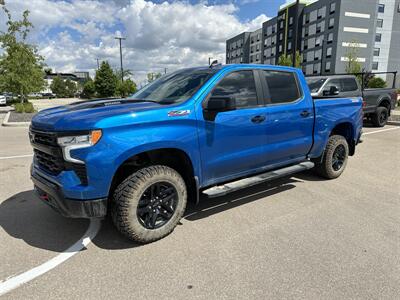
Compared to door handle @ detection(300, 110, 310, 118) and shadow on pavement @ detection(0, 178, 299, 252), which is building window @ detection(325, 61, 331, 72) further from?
shadow on pavement @ detection(0, 178, 299, 252)

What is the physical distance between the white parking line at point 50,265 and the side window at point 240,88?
2.25 metres

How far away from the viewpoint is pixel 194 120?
330cm

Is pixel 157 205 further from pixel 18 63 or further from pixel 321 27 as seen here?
pixel 321 27

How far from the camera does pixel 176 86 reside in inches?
155

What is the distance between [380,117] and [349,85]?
117 inches

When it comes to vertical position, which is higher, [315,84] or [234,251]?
[315,84]

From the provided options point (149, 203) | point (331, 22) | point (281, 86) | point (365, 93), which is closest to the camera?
point (149, 203)

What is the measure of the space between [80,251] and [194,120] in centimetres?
187

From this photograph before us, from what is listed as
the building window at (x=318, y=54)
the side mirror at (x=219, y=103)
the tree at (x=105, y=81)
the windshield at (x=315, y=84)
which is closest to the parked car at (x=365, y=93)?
the windshield at (x=315, y=84)

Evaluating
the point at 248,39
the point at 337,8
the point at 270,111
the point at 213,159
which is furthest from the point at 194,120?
the point at 248,39

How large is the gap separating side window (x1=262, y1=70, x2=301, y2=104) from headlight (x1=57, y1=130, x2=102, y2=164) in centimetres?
251

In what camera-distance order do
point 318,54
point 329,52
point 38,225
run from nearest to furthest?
1. point 38,225
2. point 329,52
3. point 318,54

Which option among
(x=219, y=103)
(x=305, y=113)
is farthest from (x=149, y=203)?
(x=305, y=113)

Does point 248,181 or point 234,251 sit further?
point 248,181
